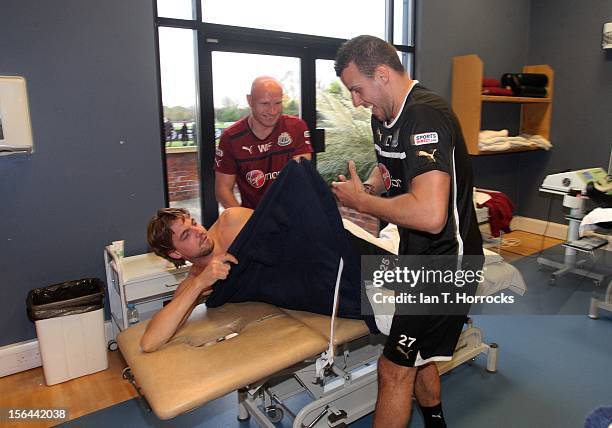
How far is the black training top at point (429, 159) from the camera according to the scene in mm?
1332

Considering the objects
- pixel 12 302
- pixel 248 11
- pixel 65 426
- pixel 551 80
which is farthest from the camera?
pixel 551 80

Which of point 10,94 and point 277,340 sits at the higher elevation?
point 10,94

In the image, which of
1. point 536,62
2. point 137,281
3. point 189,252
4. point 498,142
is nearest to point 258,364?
point 189,252

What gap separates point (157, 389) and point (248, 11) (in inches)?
97.8

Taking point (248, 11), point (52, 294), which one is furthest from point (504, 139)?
point (52, 294)

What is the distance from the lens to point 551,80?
448cm

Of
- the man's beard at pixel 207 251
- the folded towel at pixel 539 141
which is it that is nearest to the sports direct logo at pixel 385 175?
the man's beard at pixel 207 251

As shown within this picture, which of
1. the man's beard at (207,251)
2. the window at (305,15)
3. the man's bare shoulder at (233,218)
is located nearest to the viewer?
the man's beard at (207,251)

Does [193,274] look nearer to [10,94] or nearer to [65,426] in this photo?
[65,426]

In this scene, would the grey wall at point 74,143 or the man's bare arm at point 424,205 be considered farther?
the grey wall at point 74,143

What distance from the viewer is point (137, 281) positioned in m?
2.37

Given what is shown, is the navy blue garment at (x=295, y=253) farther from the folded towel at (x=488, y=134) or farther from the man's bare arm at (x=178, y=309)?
the folded towel at (x=488, y=134)

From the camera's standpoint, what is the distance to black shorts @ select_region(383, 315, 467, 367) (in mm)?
1460

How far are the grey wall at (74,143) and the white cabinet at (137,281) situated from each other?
0.41 feet
